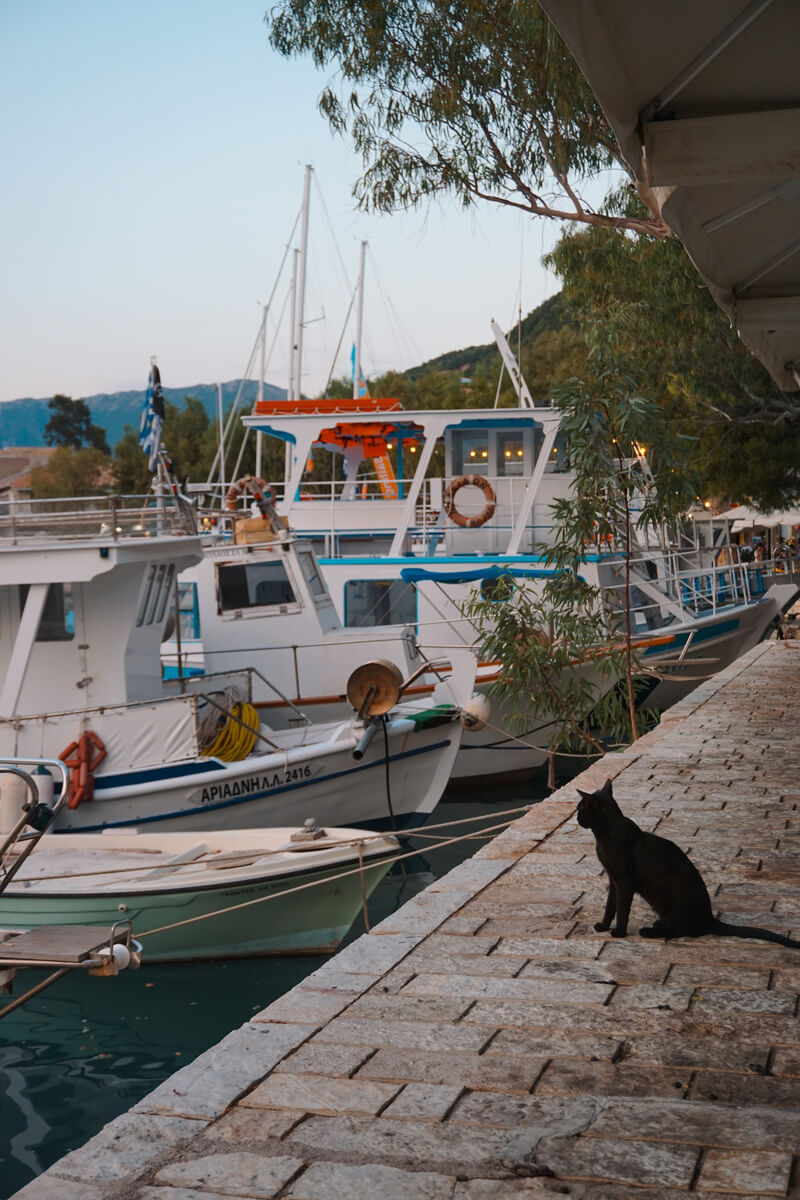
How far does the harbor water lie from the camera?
275 inches

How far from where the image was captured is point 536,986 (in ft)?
12.1

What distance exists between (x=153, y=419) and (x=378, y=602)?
517 cm

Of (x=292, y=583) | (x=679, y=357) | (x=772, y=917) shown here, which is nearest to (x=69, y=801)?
(x=292, y=583)

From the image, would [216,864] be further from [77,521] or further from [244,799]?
[77,521]

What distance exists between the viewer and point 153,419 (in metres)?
14.0

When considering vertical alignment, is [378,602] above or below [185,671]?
above

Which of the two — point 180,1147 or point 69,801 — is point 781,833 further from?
point 69,801

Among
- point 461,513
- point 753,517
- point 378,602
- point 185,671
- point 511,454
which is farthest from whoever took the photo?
point 753,517

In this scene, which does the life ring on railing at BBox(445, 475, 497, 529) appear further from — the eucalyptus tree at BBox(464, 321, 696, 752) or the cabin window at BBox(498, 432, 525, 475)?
the eucalyptus tree at BBox(464, 321, 696, 752)

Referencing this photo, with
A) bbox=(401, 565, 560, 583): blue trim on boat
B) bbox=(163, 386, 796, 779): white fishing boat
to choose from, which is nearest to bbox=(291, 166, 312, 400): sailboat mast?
bbox=(163, 386, 796, 779): white fishing boat

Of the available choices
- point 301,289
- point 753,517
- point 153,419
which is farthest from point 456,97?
point 753,517

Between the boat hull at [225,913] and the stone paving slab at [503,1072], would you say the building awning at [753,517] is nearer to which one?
the boat hull at [225,913]

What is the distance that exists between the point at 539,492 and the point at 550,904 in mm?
14839

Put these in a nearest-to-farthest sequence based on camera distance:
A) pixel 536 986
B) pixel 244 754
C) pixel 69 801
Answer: pixel 536 986
pixel 69 801
pixel 244 754
